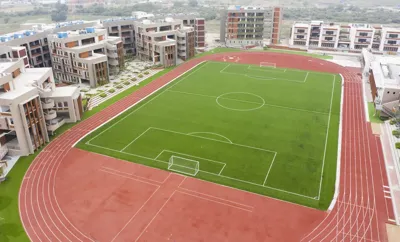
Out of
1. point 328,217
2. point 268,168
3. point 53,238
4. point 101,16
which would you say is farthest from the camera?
point 101,16

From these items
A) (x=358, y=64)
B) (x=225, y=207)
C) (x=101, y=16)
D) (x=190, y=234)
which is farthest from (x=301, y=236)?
(x=101, y=16)

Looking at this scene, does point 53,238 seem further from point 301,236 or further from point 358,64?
point 358,64

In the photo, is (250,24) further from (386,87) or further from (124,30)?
(386,87)

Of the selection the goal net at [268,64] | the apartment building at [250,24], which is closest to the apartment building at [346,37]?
the apartment building at [250,24]

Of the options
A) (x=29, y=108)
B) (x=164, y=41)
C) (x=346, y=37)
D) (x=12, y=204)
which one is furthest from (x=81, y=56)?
(x=346, y=37)

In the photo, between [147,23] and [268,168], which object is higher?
[147,23]
